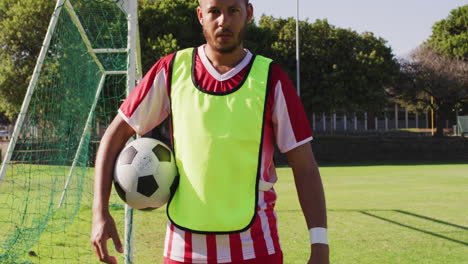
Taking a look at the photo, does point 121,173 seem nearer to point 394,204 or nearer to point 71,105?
point 71,105

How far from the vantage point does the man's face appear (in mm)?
1991

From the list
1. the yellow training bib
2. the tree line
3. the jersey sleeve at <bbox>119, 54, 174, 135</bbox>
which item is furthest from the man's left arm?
the tree line

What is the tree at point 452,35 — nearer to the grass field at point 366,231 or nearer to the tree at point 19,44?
the tree at point 19,44

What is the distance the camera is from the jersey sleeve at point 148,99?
2.10 m

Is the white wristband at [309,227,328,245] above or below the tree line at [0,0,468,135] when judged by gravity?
below

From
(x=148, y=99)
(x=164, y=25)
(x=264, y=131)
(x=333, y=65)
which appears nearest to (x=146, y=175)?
(x=148, y=99)

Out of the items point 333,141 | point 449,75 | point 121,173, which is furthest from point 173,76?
point 449,75

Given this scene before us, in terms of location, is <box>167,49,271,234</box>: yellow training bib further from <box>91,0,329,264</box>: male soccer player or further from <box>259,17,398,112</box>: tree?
<box>259,17,398,112</box>: tree

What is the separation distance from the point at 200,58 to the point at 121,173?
0.61m

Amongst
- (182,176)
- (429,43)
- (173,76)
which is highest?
(429,43)

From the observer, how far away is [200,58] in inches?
84.2

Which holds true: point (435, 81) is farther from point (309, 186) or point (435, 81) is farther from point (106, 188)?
point (106, 188)

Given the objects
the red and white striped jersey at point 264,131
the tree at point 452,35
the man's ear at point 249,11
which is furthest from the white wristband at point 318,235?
the tree at point 452,35

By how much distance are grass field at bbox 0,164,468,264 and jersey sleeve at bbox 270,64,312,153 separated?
3841mm
